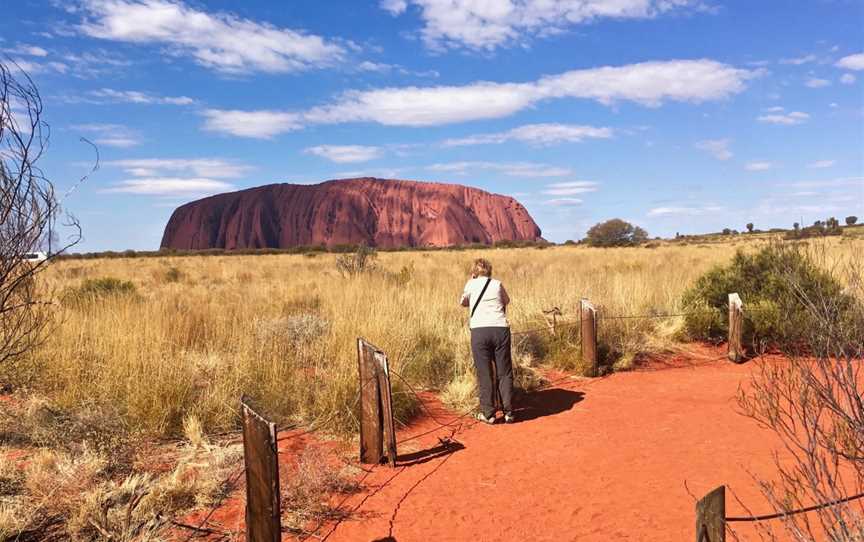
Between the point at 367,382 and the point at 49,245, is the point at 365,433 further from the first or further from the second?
the point at 49,245

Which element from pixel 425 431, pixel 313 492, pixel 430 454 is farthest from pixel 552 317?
pixel 313 492

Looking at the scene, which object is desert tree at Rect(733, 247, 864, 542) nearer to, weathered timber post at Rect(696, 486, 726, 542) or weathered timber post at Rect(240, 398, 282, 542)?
weathered timber post at Rect(696, 486, 726, 542)

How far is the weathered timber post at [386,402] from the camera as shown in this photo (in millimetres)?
4750

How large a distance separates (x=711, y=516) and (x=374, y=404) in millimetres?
3011

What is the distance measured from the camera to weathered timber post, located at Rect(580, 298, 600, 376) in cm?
774

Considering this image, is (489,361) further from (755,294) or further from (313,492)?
(755,294)

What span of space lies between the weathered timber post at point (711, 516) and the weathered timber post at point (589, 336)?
560 centimetres

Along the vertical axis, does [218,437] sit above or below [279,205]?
below

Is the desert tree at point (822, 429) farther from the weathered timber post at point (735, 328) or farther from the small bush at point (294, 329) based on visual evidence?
the small bush at point (294, 329)

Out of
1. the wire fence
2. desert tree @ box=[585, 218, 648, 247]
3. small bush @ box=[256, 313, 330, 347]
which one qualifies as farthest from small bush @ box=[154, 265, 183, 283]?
desert tree @ box=[585, 218, 648, 247]

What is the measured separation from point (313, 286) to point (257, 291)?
4.75ft

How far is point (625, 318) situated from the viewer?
9.33 meters

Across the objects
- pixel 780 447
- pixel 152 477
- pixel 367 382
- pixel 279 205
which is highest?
pixel 279 205

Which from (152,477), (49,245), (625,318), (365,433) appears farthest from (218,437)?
(625,318)
